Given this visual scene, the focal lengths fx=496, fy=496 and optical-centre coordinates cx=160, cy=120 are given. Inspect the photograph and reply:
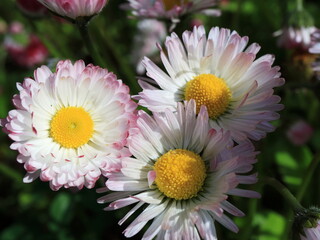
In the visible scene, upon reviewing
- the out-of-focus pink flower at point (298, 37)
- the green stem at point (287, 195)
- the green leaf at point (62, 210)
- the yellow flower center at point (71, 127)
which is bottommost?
the green leaf at point (62, 210)

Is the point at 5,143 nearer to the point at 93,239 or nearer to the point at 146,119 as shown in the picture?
Result: the point at 93,239

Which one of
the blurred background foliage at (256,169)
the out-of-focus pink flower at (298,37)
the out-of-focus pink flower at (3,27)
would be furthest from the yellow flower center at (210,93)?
the out-of-focus pink flower at (3,27)

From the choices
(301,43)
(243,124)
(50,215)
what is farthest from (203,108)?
(50,215)

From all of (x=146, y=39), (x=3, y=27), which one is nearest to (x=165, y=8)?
(x=146, y=39)

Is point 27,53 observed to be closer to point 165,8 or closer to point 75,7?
point 165,8

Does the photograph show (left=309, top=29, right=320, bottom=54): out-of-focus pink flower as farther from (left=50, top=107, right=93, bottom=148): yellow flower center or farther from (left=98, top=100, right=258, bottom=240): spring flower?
(left=50, top=107, right=93, bottom=148): yellow flower center

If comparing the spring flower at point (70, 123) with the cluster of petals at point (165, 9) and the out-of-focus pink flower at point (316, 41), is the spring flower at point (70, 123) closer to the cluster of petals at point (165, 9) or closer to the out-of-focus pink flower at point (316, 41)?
the cluster of petals at point (165, 9)

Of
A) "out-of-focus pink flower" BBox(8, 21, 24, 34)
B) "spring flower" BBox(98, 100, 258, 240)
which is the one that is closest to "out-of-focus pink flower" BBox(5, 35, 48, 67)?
"out-of-focus pink flower" BBox(8, 21, 24, 34)
